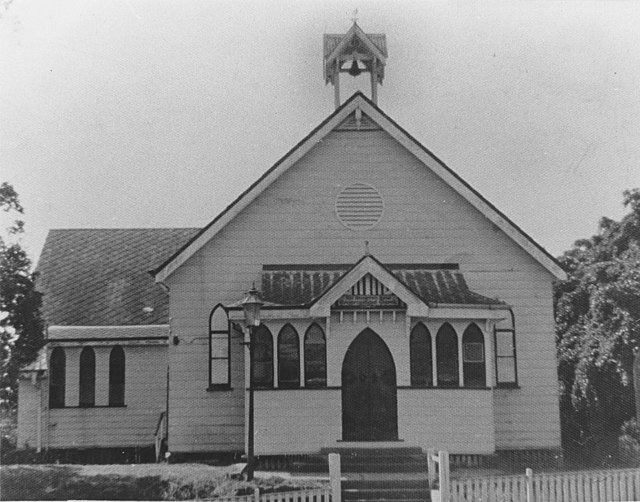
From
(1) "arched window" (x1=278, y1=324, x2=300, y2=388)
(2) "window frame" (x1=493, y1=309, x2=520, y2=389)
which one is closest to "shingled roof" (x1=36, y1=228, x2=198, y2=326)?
(1) "arched window" (x1=278, y1=324, x2=300, y2=388)

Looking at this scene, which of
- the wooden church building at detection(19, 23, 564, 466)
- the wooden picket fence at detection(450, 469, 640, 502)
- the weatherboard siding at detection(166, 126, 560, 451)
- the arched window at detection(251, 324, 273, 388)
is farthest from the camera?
the weatherboard siding at detection(166, 126, 560, 451)

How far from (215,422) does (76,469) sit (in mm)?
4403

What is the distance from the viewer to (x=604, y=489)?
59.0 ft

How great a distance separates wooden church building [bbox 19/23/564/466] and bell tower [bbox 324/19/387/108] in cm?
6

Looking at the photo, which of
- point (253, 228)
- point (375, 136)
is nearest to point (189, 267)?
point (253, 228)

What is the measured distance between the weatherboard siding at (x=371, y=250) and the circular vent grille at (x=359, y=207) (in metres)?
0.16

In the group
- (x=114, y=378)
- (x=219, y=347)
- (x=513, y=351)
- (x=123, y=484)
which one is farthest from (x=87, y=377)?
(x=513, y=351)

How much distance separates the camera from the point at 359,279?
22.2 metres

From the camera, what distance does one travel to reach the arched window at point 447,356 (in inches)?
894

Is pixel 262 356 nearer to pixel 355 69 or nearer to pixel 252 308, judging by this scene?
pixel 252 308

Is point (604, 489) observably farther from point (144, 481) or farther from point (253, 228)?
point (253, 228)

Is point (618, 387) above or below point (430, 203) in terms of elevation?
below

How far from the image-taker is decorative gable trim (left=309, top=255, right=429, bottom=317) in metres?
22.1

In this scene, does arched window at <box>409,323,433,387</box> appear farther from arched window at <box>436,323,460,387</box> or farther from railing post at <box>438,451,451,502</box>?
railing post at <box>438,451,451,502</box>
